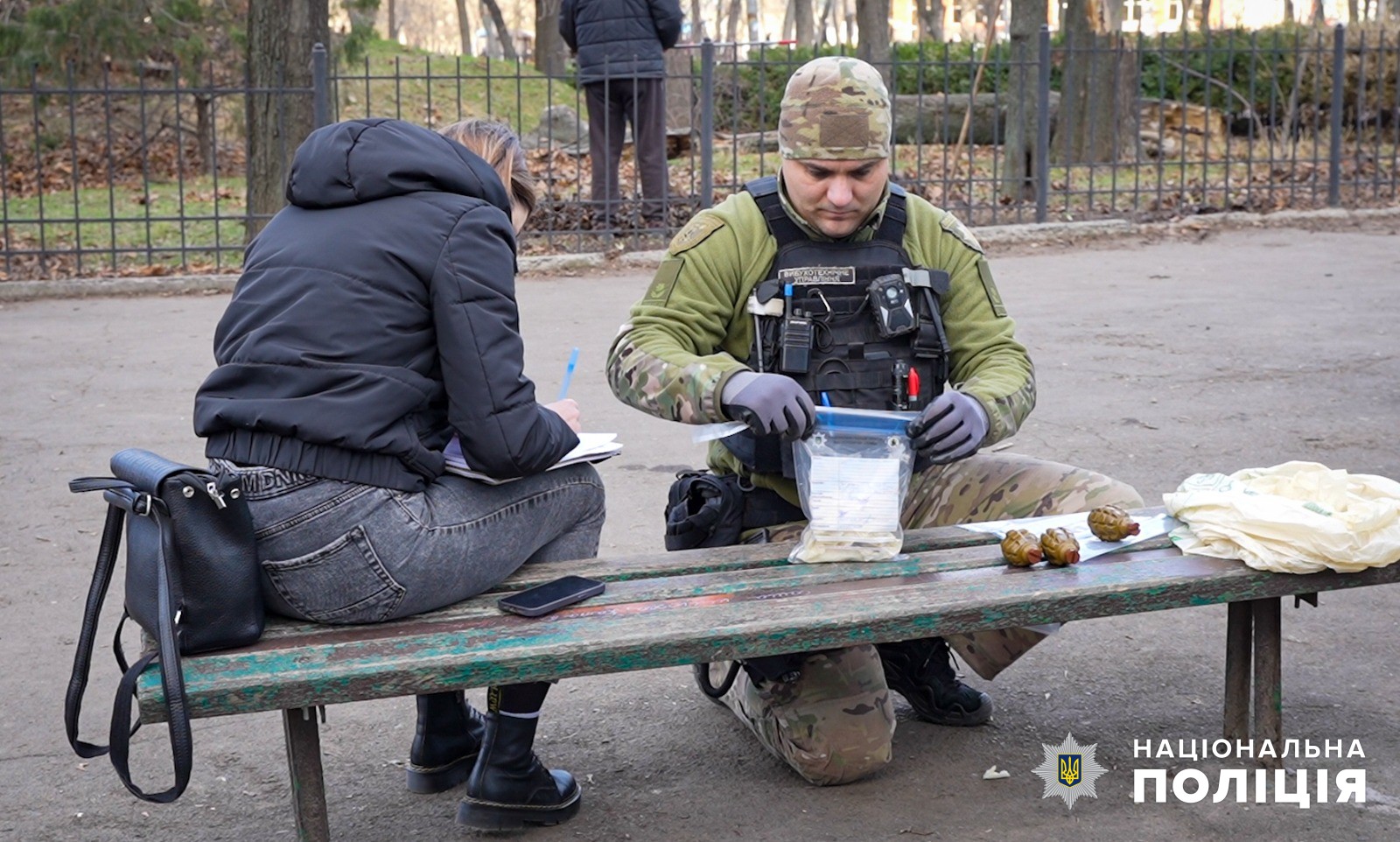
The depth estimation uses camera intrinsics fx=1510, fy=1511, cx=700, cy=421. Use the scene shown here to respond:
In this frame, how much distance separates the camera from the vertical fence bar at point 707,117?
10773 mm


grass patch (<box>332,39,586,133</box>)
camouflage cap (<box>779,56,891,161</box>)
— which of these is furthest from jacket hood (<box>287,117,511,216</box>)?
grass patch (<box>332,39,586,133</box>)

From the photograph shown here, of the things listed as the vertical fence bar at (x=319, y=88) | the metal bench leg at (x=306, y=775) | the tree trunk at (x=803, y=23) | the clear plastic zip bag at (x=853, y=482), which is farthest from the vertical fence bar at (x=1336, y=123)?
the tree trunk at (x=803, y=23)

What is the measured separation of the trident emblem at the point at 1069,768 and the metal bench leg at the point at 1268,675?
376mm

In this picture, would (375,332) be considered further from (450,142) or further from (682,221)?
(682,221)

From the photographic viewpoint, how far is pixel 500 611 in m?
2.76

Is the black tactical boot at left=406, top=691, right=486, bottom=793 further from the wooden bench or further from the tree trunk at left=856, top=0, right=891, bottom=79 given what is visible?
the tree trunk at left=856, top=0, right=891, bottom=79

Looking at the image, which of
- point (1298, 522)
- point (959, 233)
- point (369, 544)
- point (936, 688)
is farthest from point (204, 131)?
point (1298, 522)

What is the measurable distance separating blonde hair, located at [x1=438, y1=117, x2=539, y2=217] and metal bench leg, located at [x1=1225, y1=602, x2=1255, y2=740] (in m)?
1.73

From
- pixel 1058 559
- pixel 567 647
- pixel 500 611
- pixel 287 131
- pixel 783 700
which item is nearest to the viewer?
pixel 567 647

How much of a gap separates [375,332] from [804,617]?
0.90m

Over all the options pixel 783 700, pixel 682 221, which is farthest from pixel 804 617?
pixel 682 221

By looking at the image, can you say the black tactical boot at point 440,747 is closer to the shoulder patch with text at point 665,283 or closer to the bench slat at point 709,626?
the bench slat at point 709,626

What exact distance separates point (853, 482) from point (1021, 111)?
9.32 m

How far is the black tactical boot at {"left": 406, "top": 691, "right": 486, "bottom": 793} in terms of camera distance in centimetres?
320
